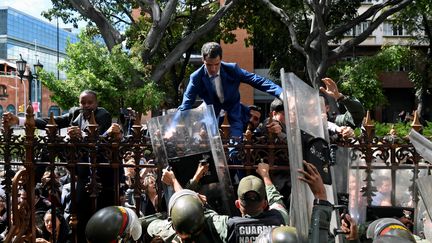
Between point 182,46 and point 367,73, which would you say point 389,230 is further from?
point 367,73

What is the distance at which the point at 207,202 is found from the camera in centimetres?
446

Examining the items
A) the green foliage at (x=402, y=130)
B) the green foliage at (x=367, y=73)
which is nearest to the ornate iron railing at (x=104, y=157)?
the green foliage at (x=402, y=130)

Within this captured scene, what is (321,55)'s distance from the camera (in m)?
17.2

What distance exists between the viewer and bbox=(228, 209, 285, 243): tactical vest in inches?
145

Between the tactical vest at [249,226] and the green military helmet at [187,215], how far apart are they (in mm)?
239

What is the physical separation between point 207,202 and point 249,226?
83cm

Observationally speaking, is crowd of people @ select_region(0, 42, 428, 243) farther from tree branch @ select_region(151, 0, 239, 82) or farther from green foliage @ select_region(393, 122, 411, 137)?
tree branch @ select_region(151, 0, 239, 82)

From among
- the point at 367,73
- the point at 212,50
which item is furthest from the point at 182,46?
the point at 212,50

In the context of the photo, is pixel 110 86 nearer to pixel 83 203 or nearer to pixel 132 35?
pixel 132 35

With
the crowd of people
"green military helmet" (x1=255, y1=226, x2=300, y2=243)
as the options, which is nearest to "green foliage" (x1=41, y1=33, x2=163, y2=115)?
the crowd of people

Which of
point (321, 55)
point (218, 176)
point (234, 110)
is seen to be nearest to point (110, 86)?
point (321, 55)

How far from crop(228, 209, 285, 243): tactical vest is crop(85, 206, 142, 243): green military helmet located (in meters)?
0.82

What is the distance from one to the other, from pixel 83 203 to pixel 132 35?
1605cm

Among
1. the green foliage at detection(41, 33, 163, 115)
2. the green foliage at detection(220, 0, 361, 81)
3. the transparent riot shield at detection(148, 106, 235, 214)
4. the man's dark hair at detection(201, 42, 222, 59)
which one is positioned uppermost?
the green foliage at detection(220, 0, 361, 81)
